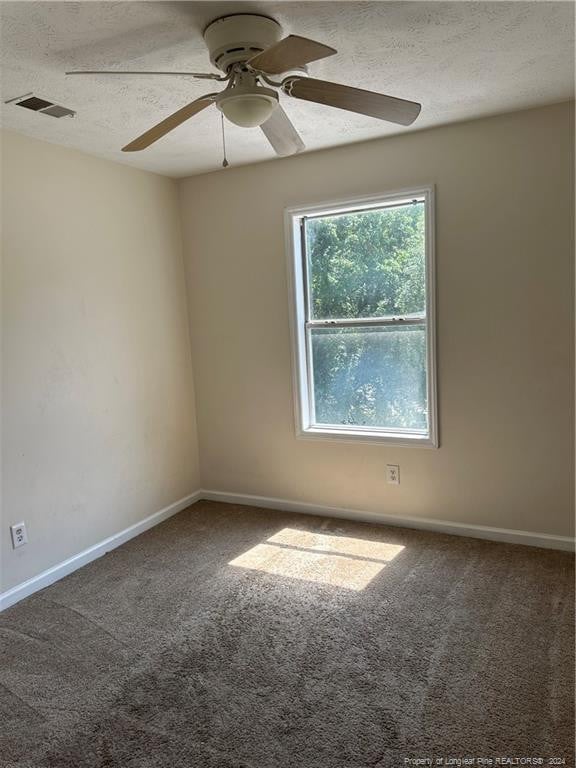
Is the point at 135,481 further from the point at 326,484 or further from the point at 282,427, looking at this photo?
the point at 326,484

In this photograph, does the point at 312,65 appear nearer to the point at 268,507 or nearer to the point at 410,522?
the point at 410,522

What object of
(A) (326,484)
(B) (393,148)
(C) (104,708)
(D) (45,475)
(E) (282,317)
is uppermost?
(B) (393,148)

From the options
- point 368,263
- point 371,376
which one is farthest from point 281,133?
point 371,376

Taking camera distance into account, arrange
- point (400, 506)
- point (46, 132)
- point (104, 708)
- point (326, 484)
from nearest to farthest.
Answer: point (104, 708)
point (46, 132)
point (400, 506)
point (326, 484)

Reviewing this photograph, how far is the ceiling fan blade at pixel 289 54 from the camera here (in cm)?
144

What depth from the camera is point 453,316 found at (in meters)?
3.04

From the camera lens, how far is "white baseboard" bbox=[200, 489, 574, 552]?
9.77 ft

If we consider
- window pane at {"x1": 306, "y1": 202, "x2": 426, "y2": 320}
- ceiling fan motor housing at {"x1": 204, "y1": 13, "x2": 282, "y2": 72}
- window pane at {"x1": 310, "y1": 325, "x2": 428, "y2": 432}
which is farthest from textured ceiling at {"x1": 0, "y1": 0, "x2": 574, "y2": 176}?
window pane at {"x1": 310, "y1": 325, "x2": 428, "y2": 432}

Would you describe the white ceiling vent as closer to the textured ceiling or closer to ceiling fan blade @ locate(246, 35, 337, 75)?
the textured ceiling

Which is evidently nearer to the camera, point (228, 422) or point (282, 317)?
point (282, 317)

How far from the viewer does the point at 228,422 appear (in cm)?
389

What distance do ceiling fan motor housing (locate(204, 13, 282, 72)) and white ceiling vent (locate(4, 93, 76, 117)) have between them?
94 cm

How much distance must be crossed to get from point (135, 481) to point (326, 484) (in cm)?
127

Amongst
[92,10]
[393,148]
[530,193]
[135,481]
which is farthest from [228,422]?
[92,10]
